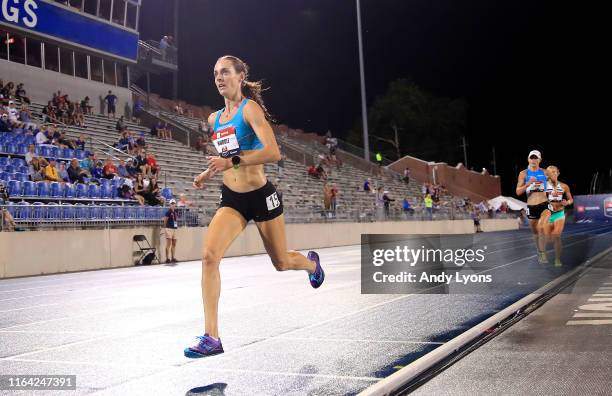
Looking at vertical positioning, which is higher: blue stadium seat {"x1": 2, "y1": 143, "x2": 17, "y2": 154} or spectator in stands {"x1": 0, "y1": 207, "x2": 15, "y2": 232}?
blue stadium seat {"x1": 2, "y1": 143, "x2": 17, "y2": 154}

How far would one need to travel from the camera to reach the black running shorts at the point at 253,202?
5.92 meters

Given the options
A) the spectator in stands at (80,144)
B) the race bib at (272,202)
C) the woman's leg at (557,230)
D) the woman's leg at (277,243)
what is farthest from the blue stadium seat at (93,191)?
the race bib at (272,202)

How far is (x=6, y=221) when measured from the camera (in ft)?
56.0

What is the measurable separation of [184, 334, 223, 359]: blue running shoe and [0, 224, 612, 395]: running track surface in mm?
112

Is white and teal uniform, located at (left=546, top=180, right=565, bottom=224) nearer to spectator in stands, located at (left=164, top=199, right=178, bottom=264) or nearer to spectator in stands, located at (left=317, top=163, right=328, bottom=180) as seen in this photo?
spectator in stands, located at (left=164, top=199, right=178, bottom=264)

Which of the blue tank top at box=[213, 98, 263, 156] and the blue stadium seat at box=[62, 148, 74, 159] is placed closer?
the blue tank top at box=[213, 98, 263, 156]

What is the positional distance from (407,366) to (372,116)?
85461 millimetres

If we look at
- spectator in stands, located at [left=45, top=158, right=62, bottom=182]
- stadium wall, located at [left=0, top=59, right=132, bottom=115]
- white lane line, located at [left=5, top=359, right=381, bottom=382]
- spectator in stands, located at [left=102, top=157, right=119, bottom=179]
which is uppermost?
stadium wall, located at [left=0, top=59, right=132, bottom=115]

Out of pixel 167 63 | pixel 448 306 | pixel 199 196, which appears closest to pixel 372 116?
pixel 167 63

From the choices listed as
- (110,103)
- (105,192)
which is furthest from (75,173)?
(110,103)

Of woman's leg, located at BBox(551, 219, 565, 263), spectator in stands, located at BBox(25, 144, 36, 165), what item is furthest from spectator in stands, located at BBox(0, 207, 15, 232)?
woman's leg, located at BBox(551, 219, 565, 263)

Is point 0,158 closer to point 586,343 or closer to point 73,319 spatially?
point 73,319

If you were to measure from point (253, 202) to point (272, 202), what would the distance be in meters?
0.18

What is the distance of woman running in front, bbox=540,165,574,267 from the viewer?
14.3 metres
